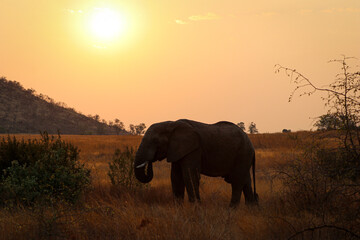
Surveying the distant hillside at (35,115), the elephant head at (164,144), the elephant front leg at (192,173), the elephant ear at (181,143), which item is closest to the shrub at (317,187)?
the elephant front leg at (192,173)

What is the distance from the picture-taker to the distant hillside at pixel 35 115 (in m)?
82.4

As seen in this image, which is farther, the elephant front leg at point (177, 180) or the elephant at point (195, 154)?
the elephant front leg at point (177, 180)

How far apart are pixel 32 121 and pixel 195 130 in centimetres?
8442

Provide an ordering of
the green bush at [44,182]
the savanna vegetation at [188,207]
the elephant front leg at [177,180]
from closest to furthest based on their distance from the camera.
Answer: the savanna vegetation at [188,207], the green bush at [44,182], the elephant front leg at [177,180]

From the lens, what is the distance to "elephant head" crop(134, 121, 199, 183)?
8086mm

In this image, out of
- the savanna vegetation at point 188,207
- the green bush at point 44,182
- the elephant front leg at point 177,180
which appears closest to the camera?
the savanna vegetation at point 188,207

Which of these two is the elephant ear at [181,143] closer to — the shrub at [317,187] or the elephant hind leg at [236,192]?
the elephant hind leg at [236,192]

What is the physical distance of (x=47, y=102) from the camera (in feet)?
335

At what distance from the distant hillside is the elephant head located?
236 feet

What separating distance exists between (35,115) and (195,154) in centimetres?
8753

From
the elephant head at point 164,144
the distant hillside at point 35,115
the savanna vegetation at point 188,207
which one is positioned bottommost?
the savanna vegetation at point 188,207

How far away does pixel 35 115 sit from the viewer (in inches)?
3519

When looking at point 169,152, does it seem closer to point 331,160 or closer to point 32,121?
point 331,160

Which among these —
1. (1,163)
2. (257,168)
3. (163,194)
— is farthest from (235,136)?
(257,168)
